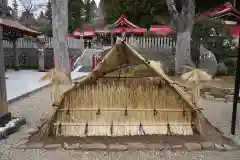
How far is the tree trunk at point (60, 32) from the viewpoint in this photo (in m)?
8.62

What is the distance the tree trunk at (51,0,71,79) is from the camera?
28.3 feet

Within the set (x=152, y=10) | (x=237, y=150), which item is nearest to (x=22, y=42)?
(x=152, y=10)

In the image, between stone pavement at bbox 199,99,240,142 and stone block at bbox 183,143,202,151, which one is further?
stone pavement at bbox 199,99,240,142

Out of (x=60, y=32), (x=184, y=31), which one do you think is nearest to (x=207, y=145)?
(x=60, y=32)

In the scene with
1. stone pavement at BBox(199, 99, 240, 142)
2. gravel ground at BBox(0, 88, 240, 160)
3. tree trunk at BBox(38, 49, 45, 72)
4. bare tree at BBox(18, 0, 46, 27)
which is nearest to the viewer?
gravel ground at BBox(0, 88, 240, 160)

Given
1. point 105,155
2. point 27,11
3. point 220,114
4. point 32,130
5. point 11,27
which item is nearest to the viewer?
point 105,155

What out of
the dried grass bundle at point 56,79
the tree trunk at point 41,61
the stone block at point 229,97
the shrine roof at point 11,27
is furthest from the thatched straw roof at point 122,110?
the tree trunk at point 41,61

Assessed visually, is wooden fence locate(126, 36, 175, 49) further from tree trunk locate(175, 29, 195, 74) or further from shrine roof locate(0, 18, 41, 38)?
shrine roof locate(0, 18, 41, 38)

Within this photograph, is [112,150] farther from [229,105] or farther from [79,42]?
[79,42]

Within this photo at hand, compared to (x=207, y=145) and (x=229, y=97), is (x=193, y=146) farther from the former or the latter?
(x=229, y=97)

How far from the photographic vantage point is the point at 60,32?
8.73 m

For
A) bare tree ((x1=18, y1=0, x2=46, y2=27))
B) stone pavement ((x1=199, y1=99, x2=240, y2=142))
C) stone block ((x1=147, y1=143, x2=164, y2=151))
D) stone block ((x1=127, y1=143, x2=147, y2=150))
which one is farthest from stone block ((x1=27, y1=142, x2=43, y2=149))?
bare tree ((x1=18, y1=0, x2=46, y2=27))

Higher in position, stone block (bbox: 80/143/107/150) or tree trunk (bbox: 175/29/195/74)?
tree trunk (bbox: 175/29/195/74)

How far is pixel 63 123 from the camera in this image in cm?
446
